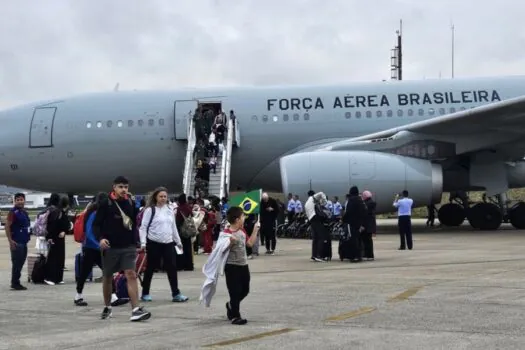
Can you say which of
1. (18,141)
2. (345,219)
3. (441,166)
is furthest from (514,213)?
(18,141)

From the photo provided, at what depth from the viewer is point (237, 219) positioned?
8672mm

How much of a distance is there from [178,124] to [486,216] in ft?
29.9

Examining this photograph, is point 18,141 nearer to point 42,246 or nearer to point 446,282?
point 42,246

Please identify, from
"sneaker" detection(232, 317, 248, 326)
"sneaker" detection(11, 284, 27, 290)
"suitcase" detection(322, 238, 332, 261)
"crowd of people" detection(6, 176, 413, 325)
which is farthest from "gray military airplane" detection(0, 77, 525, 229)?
"sneaker" detection(232, 317, 248, 326)

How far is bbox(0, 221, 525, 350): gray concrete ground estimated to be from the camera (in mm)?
7184

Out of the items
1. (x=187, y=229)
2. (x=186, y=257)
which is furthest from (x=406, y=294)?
(x=186, y=257)

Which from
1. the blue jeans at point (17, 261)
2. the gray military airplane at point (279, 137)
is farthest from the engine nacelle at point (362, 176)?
the blue jeans at point (17, 261)

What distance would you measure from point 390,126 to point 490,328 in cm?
1640

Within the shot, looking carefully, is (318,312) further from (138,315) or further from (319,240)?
(319,240)

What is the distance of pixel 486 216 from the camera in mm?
22984

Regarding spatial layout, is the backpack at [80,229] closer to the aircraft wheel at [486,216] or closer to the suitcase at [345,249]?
the suitcase at [345,249]

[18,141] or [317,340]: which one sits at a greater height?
[18,141]

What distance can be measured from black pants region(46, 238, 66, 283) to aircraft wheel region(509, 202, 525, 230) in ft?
49.3

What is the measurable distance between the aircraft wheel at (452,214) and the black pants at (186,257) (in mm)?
14314
